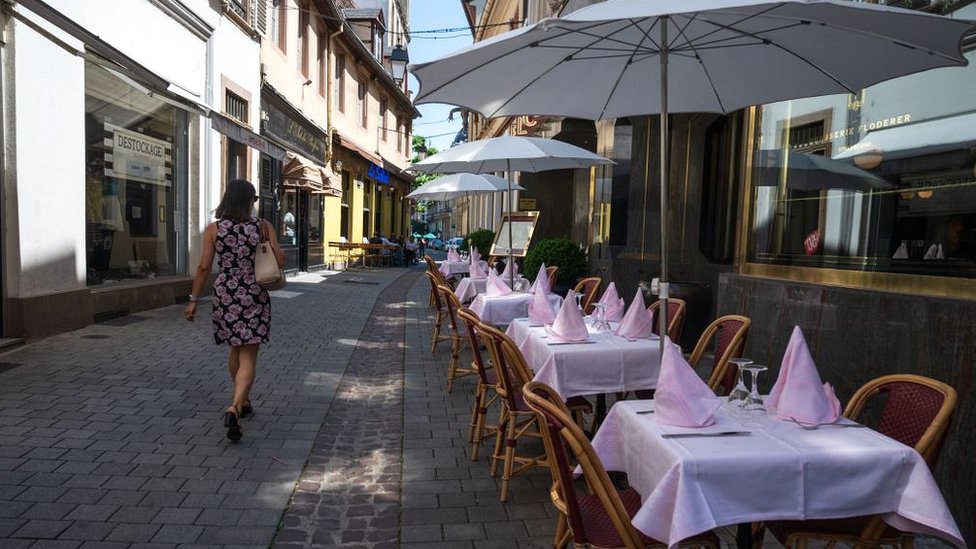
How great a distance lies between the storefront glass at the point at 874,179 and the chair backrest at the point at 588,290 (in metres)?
1.57

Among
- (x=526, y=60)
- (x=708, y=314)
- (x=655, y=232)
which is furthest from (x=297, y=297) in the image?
(x=526, y=60)

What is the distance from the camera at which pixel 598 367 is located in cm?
385

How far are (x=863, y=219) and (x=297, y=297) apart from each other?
1005 centimetres

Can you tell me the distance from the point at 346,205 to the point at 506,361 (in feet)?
66.0

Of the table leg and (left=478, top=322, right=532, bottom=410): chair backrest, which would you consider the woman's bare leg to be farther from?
the table leg

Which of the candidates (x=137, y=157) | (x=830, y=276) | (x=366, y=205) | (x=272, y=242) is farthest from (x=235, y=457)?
(x=366, y=205)

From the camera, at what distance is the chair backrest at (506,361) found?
328cm

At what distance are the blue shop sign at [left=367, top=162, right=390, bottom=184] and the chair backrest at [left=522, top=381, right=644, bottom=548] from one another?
77.5ft

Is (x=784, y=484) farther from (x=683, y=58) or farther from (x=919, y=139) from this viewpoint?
(x=919, y=139)

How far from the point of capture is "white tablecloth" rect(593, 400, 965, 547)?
6.81 feet

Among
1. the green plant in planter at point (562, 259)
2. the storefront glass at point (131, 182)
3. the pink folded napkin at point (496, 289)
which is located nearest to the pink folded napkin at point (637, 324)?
the pink folded napkin at point (496, 289)

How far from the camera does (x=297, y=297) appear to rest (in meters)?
12.3

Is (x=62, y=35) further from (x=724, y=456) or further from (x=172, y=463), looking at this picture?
(x=724, y=456)

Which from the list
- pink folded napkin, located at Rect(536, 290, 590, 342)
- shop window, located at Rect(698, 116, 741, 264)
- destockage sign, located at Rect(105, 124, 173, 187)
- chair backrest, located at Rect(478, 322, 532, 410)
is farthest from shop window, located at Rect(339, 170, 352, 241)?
chair backrest, located at Rect(478, 322, 532, 410)
